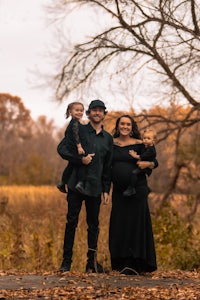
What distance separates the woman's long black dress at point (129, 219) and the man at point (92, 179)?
0.79 feet

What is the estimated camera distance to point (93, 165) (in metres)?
7.45

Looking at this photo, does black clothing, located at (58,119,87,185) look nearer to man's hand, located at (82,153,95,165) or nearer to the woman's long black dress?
man's hand, located at (82,153,95,165)

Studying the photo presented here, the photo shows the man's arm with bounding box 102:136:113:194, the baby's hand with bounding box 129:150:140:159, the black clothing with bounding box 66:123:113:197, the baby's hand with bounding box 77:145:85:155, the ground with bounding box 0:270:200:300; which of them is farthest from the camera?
the baby's hand with bounding box 129:150:140:159

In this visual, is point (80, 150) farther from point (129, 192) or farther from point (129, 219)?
point (129, 219)

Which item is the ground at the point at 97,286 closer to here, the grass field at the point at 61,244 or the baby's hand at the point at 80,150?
the baby's hand at the point at 80,150

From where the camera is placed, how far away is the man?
7.38m

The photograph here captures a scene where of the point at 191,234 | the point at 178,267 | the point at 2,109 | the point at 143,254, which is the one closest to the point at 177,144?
the point at 191,234

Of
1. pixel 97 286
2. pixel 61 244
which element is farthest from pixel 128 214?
pixel 61 244

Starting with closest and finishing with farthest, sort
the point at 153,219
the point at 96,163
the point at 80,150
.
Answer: the point at 80,150, the point at 96,163, the point at 153,219

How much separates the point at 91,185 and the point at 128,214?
78 centimetres

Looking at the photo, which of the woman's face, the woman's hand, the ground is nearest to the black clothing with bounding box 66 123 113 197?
the woman's face

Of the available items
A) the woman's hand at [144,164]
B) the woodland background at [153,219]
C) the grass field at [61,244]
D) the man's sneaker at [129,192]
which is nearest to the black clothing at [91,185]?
the man's sneaker at [129,192]

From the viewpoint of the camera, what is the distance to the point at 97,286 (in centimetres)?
659

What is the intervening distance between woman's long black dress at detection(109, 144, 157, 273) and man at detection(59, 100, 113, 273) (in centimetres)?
24
